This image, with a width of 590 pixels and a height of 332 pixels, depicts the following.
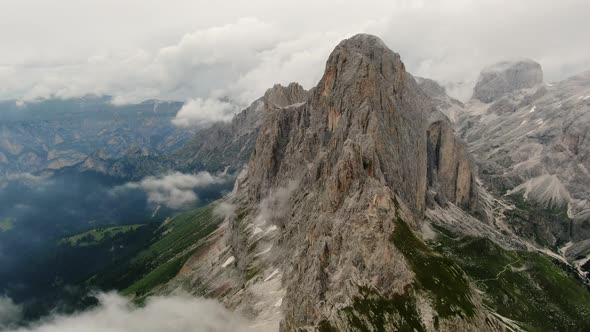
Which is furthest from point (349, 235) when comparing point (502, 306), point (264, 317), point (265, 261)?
point (265, 261)

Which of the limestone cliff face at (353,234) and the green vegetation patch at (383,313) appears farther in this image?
the limestone cliff face at (353,234)

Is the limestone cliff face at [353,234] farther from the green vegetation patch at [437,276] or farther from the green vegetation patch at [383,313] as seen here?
the green vegetation patch at [437,276]

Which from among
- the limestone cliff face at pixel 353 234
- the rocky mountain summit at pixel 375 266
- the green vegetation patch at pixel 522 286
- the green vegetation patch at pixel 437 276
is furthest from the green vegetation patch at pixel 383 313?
the green vegetation patch at pixel 522 286

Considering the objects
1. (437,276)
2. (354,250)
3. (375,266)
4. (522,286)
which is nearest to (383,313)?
(375,266)

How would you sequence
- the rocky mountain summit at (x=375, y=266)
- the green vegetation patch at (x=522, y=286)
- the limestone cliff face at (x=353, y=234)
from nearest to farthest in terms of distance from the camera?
1. the rocky mountain summit at (x=375, y=266)
2. the limestone cliff face at (x=353, y=234)
3. the green vegetation patch at (x=522, y=286)

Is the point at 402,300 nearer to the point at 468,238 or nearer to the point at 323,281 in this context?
the point at 323,281

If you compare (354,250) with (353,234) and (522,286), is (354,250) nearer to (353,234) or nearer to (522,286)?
(353,234)
